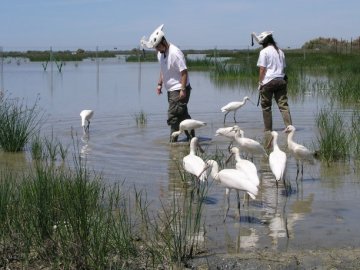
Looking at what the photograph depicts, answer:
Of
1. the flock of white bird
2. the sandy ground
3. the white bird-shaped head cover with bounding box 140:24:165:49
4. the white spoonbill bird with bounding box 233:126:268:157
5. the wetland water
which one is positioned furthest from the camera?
the white bird-shaped head cover with bounding box 140:24:165:49

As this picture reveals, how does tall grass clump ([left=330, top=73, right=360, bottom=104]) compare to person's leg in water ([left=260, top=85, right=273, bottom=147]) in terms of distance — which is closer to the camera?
person's leg in water ([left=260, top=85, right=273, bottom=147])

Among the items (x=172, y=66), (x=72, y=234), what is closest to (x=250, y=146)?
(x=172, y=66)

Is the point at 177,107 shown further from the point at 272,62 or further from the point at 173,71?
the point at 272,62

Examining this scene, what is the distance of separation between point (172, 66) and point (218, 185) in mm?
3510

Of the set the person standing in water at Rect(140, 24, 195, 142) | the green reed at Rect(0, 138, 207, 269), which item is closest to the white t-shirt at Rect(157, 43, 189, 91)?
the person standing in water at Rect(140, 24, 195, 142)

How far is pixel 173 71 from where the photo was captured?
11.7m

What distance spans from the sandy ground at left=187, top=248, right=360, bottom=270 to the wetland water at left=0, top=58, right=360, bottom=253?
0.28 m

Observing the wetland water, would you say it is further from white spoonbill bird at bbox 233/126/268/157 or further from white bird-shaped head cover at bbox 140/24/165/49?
white bird-shaped head cover at bbox 140/24/165/49

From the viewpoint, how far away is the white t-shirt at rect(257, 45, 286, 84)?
12.6 m

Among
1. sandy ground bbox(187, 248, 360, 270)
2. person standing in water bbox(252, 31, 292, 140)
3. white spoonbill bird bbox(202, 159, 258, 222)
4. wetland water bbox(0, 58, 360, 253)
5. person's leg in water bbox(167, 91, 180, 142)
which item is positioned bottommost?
sandy ground bbox(187, 248, 360, 270)

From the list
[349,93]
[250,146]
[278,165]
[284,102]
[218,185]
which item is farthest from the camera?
[349,93]

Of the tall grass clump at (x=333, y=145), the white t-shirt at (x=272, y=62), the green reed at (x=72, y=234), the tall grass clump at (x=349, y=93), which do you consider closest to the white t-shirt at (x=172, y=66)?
the white t-shirt at (x=272, y=62)

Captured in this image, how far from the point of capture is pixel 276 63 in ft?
41.7

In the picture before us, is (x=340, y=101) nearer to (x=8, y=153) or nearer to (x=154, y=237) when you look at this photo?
(x=8, y=153)
